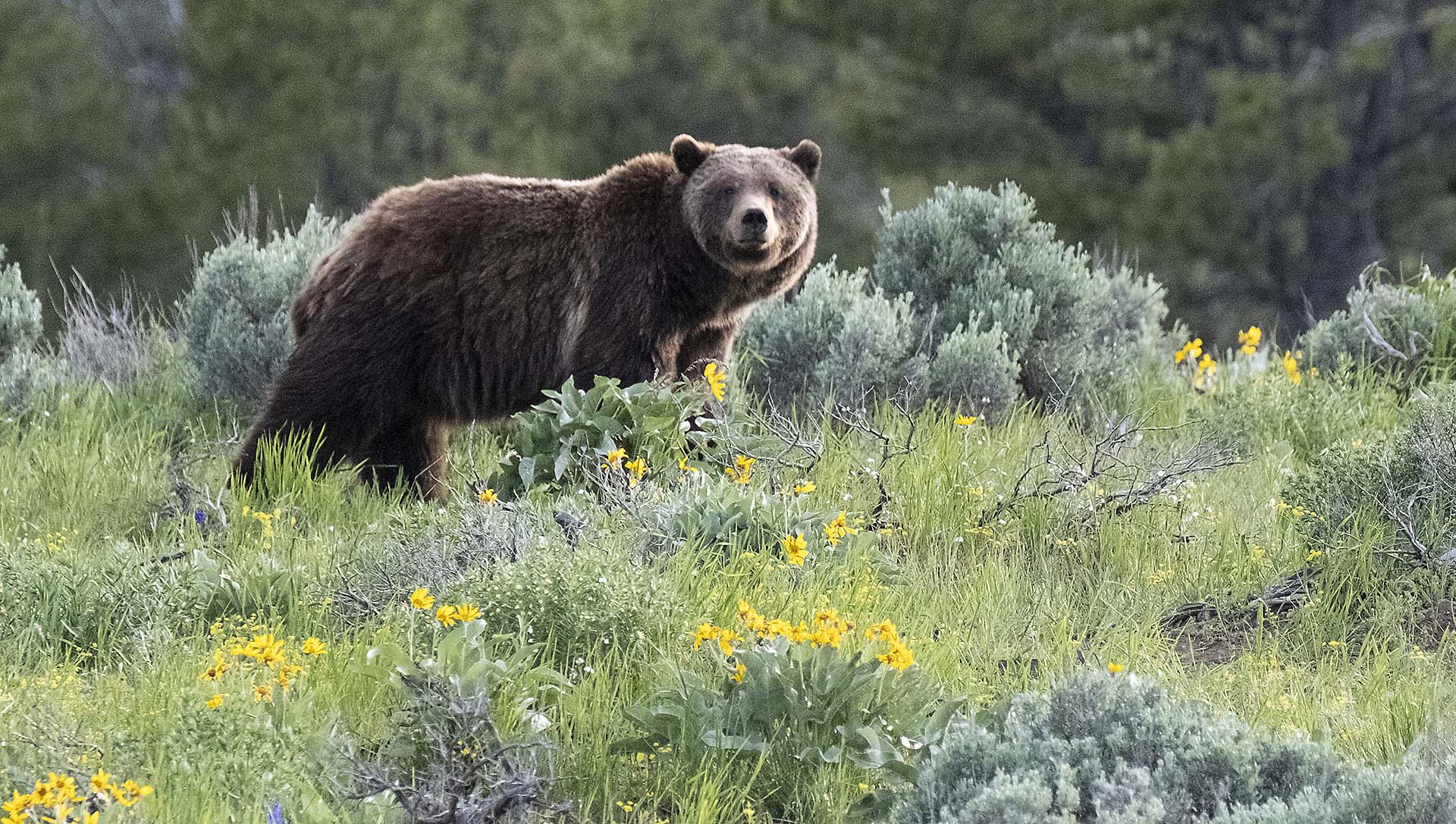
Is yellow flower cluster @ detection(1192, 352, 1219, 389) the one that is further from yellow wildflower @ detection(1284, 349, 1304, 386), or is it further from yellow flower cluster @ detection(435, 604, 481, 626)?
yellow flower cluster @ detection(435, 604, 481, 626)

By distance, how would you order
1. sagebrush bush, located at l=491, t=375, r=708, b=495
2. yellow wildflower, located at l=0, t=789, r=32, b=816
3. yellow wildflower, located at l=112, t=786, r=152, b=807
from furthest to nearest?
sagebrush bush, located at l=491, t=375, r=708, b=495 < yellow wildflower, located at l=112, t=786, r=152, b=807 < yellow wildflower, located at l=0, t=789, r=32, b=816

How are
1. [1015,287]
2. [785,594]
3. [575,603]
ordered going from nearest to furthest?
[575,603], [785,594], [1015,287]

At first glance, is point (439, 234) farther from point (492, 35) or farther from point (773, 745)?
point (492, 35)

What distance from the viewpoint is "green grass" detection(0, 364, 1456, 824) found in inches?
127

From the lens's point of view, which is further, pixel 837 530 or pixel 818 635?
pixel 837 530

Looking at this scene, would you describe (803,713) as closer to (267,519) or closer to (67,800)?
(67,800)

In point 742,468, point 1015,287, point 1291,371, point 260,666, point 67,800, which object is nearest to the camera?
point 67,800

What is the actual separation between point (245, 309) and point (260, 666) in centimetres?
418

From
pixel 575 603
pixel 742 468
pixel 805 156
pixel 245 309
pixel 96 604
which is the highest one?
pixel 805 156

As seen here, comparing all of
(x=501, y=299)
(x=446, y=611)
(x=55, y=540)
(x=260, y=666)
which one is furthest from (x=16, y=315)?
(x=446, y=611)

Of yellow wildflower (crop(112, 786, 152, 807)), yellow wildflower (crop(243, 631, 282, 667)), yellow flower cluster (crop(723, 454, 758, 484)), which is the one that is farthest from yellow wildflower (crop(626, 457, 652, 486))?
yellow wildflower (crop(112, 786, 152, 807))

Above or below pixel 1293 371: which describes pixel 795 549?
below

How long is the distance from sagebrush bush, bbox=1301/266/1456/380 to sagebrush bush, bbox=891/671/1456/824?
3.90m

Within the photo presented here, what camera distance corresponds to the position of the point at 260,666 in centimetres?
358
